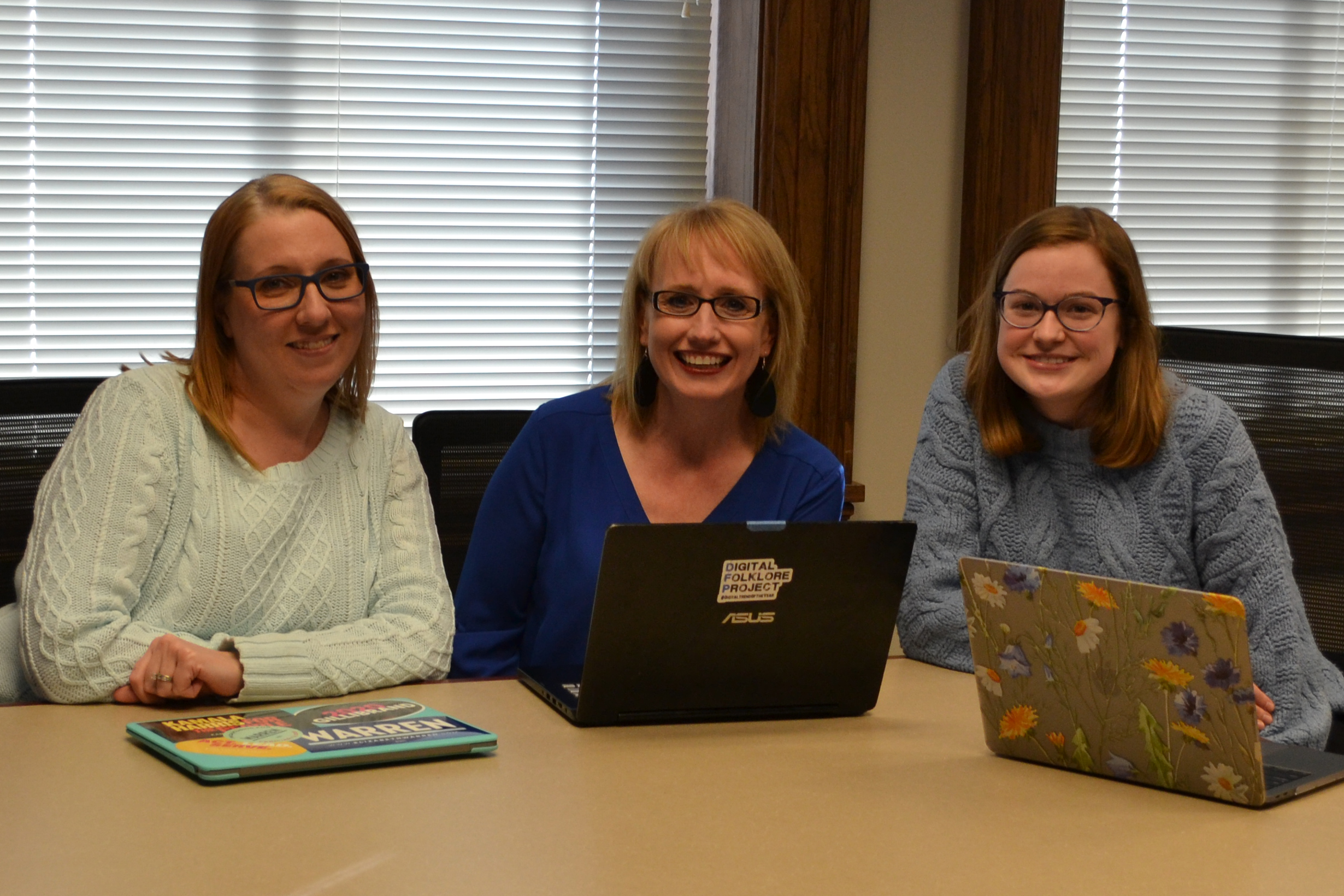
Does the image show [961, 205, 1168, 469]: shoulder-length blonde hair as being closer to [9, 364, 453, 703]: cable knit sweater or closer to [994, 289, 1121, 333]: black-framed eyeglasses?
[994, 289, 1121, 333]: black-framed eyeglasses

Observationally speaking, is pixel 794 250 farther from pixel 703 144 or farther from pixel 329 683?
pixel 329 683

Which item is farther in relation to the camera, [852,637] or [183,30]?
[183,30]

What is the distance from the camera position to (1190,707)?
3.90 ft

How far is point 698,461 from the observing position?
6.52 feet

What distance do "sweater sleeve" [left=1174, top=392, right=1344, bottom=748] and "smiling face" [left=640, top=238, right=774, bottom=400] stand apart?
2.09 ft

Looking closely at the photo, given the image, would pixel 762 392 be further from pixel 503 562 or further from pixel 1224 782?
pixel 1224 782

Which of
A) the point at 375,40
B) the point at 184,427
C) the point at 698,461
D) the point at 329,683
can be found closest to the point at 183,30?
the point at 375,40

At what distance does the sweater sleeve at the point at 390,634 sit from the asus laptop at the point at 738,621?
0.22 m

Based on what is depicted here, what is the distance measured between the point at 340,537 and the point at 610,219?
→ 1.42 meters

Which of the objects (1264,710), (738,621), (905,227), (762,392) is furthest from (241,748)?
(905,227)

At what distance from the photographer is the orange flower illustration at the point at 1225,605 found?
112 centimetres

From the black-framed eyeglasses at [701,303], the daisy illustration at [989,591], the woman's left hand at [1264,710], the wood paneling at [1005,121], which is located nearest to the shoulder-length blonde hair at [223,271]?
the black-framed eyeglasses at [701,303]

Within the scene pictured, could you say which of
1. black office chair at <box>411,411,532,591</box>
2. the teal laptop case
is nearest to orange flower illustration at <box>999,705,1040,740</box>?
the teal laptop case

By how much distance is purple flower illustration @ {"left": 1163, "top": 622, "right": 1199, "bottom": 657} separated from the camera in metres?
1.16
